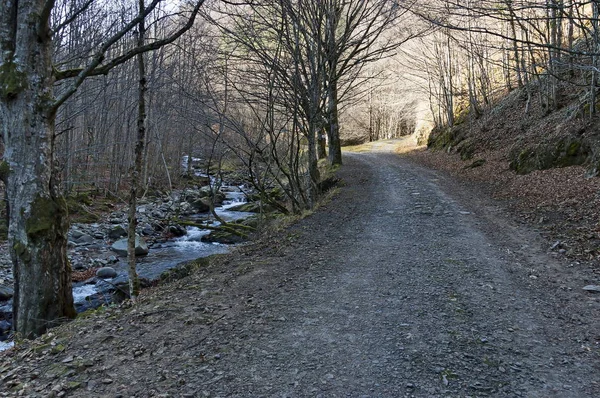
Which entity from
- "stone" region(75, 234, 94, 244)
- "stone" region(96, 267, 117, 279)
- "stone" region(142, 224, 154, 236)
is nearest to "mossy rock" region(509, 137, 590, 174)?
"stone" region(96, 267, 117, 279)

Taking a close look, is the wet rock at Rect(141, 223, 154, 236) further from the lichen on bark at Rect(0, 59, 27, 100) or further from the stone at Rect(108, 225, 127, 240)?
the lichen on bark at Rect(0, 59, 27, 100)

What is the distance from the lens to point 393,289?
15.7ft

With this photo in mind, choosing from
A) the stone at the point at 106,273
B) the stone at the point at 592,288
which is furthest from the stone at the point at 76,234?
the stone at the point at 592,288

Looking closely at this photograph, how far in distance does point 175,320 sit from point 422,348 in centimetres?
243

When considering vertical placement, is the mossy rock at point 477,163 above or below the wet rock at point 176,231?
above

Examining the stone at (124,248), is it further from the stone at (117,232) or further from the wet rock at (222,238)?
the wet rock at (222,238)

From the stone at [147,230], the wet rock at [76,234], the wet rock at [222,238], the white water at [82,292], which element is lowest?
the white water at [82,292]

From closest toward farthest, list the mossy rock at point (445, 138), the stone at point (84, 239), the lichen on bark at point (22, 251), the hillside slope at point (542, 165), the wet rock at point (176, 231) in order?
the lichen on bark at point (22, 251) → the hillside slope at point (542, 165) → the stone at point (84, 239) → the wet rock at point (176, 231) → the mossy rock at point (445, 138)

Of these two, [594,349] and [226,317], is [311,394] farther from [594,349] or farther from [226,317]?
[594,349]

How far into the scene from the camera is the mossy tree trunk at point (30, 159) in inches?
192

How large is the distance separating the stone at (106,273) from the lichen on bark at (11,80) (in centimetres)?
664

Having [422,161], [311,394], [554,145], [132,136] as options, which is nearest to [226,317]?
[311,394]

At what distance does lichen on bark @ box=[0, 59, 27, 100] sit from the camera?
4.78 metres

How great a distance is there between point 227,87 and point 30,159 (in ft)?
20.7
